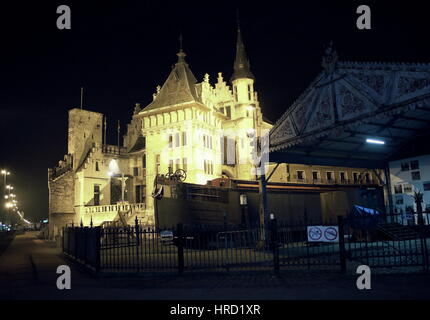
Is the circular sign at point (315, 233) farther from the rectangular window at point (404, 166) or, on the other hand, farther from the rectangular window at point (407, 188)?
the rectangular window at point (404, 166)

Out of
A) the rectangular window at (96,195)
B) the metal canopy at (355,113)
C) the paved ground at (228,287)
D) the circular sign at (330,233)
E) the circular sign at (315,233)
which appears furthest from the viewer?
the rectangular window at (96,195)

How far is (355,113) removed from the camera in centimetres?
1479

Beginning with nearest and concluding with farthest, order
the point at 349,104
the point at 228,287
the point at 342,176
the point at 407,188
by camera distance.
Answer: the point at 228,287 < the point at 349,104 < the point at 407,188 < the point at 342,176

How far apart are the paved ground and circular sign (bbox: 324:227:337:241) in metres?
1.18

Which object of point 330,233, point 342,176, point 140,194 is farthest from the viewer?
point 342,176

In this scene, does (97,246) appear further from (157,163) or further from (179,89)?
(179,89)

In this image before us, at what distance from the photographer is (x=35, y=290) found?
1013cm

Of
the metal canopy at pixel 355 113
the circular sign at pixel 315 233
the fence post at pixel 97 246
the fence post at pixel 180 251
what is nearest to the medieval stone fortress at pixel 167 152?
the metal canopy at pixel 355 113

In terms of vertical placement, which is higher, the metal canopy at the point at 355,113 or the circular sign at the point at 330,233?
the metal canopy at the point at 355,113

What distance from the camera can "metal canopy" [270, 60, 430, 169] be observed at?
13.0m

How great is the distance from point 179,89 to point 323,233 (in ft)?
112

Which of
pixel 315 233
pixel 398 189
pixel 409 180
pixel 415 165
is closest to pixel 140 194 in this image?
pixel 398 189

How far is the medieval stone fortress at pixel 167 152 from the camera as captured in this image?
134ft

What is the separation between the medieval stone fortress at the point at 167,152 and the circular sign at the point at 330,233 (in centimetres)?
2798
